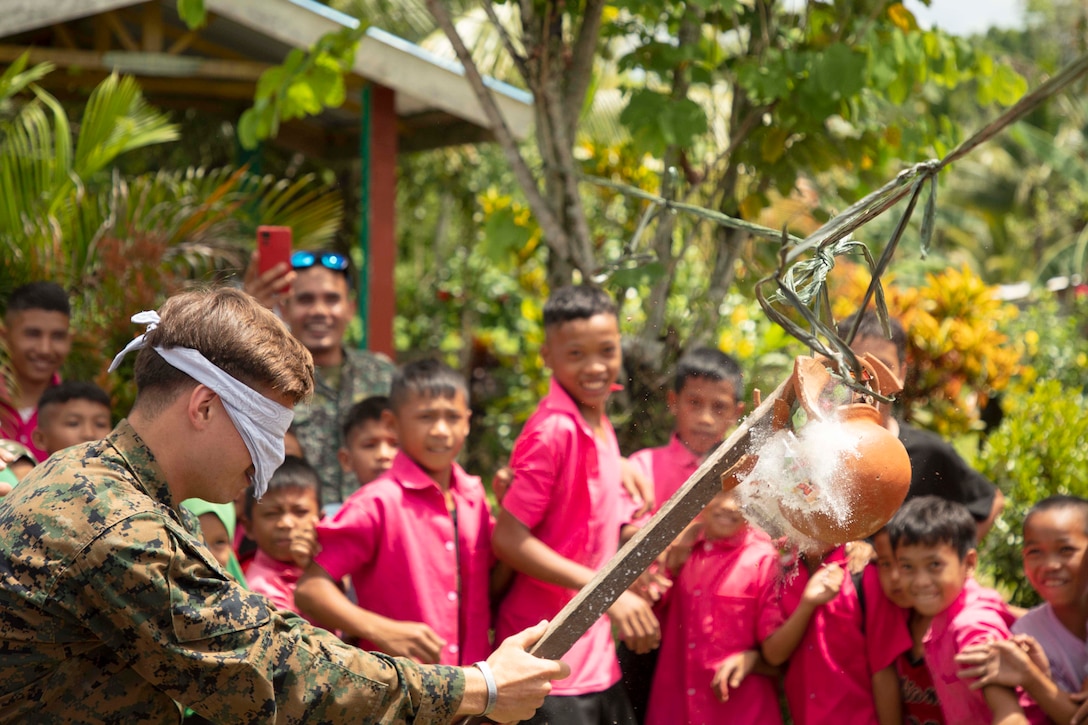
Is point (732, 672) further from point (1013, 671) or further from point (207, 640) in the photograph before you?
point (207, 640)

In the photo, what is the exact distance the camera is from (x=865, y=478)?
7.45ft

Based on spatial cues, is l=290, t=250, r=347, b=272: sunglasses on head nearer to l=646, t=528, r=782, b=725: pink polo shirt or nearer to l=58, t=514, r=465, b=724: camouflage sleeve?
l=646, t=528, r=782, b=725: pink polo shirt

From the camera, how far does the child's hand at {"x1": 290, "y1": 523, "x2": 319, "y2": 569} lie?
3.86 m

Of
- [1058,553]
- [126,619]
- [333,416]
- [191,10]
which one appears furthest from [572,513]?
[191,10]

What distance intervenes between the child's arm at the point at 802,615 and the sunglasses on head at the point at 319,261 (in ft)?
8.27

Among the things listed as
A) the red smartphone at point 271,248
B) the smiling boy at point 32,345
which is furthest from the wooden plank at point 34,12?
the red smartphone at point 271,248

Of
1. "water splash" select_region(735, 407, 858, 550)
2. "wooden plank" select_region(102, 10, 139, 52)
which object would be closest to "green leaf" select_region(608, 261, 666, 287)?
"water splash" select_region(735, 407, 858, 550)

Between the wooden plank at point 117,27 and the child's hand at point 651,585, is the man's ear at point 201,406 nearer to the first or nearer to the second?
the child's hand at point 651,585

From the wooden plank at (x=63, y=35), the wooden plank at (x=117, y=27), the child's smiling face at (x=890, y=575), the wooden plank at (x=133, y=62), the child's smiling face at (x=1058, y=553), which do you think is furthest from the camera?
the wooden plank at (x=63, y=35)

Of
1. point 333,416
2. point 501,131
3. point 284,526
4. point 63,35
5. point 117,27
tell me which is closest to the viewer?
point 284,526

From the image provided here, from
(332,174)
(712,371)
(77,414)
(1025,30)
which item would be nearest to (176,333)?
(712,371)

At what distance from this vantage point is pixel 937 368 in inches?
306

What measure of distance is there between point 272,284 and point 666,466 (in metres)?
1.99

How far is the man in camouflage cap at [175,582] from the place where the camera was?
201cm
